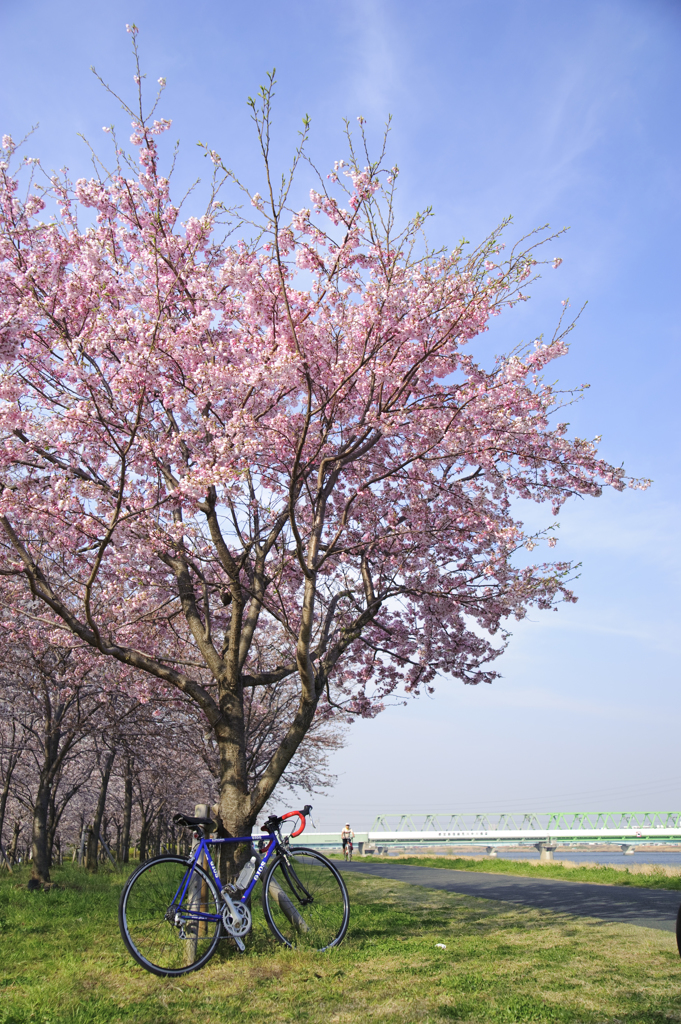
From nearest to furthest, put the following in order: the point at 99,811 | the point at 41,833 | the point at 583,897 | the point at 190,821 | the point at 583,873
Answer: the point at 190,821
the point at 583,897
the point at 41,833
the point at 583,873
the point at 99,811

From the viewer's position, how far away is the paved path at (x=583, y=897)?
8.95 m

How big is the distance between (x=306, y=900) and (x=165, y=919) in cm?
154

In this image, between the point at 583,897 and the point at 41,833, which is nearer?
the point at 583,897

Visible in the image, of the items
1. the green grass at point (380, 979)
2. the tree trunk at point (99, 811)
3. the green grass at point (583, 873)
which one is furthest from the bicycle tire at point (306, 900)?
the tree trunk at point (99, 811)

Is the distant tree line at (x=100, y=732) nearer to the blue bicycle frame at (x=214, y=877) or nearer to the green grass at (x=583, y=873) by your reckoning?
the blue bicycle frame at (x=214, y=877)

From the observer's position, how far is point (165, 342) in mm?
8305

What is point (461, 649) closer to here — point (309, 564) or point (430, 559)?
point (430, 559)

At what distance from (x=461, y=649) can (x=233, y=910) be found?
22.0ft

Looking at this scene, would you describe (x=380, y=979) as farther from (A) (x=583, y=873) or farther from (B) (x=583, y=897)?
(A) (x=583, y=873)

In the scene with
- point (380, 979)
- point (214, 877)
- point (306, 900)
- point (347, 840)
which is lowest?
point (347, 840)

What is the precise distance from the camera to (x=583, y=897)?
11633 mm

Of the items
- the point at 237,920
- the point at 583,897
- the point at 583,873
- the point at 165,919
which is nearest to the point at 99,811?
the point at 583,873

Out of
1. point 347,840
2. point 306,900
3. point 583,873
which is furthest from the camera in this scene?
point 347,840

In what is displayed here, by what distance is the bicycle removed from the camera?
548 centimetres
